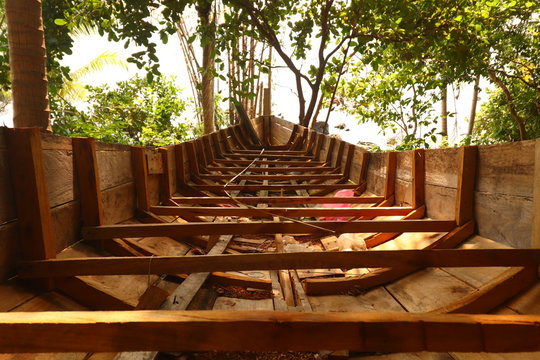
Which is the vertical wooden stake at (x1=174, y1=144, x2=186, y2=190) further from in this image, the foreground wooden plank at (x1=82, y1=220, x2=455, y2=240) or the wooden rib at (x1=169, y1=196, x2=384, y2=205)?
the foreground wooden plank at (x1=82, y1=220, x2=455, y2=240)

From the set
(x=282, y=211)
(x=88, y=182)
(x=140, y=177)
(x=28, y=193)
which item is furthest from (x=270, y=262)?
(x=140, y=177)

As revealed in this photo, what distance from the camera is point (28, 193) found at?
4.04 ft

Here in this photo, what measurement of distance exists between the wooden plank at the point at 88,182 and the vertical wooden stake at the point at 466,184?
225 cm

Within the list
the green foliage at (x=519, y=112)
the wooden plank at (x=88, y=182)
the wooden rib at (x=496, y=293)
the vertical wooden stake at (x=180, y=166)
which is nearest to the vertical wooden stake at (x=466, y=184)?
the wooden rib at (x=496, y=293)

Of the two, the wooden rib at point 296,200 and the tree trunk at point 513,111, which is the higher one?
the tree trunk at point 513,111

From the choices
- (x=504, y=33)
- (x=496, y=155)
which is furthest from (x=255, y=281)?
(x=504, y=33)

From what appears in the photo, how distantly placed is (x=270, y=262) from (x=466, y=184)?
1377 mm

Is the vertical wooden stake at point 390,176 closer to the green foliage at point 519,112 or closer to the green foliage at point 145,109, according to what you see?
the green foliage at point 519,112

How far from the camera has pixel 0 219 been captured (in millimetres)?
1150

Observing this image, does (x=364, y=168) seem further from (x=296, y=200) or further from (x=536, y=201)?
(x=536, y=201)

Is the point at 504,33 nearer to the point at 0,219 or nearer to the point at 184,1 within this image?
the point at 184,1

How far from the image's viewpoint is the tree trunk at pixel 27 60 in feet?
8.57

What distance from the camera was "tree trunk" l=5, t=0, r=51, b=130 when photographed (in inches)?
103

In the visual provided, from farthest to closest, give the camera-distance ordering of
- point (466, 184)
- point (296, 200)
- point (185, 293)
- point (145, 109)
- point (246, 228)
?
point (145, 109), point (296, 200), point (466, 184), point (246, 228), point (185, 293)
